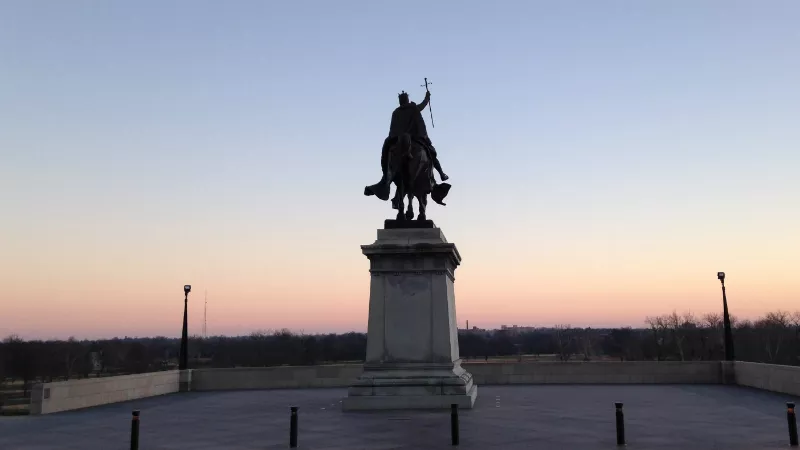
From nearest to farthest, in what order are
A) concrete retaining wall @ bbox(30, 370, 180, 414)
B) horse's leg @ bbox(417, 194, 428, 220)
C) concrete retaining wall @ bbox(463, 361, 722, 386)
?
concrete retaining wall @ bbox(30, 370, 180, 414) → horse's leg @ bbox(417, 194, 428, 220) → concrete retaining wall @ bbox(463, 361, 722, 386)

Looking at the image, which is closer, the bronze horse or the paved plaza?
the paved plaza

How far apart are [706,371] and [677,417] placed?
457 inches

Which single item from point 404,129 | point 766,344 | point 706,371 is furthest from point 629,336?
point 404,129

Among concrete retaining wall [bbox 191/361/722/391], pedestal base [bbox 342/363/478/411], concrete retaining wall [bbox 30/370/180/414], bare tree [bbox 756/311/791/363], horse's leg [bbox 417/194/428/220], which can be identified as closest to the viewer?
pedestal base [bbox 342/363/478/411]

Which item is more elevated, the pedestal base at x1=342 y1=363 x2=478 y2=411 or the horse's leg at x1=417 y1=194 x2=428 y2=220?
the horse's leg at x1=417 y1=194 x2=428 y2=220

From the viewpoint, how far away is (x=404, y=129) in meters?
19.9

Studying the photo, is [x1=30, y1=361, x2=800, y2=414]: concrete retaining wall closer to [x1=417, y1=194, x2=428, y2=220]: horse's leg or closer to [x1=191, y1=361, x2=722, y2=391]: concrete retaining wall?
[x1=191, y1=361, x2=722, y2=391]: concrete retaining wall

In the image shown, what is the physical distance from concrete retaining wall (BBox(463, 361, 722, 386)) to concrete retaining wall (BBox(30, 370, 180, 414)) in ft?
37.8

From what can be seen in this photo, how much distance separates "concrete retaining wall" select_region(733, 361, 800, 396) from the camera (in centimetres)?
2030

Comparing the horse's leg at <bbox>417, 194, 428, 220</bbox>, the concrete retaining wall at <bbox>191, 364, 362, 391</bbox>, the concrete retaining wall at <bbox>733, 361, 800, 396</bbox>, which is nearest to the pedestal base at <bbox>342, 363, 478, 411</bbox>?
the horse's leg at <bbox>417, 194, 428, 220</bbox>

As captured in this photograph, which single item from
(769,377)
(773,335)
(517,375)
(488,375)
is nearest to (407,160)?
(488,375)

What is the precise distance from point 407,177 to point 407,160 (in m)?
0.50

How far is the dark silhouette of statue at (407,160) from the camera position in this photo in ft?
64.4

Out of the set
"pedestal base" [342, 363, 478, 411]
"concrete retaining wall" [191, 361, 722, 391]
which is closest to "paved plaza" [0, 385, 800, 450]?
"pedestal base" [342, 363, 478, 411]
